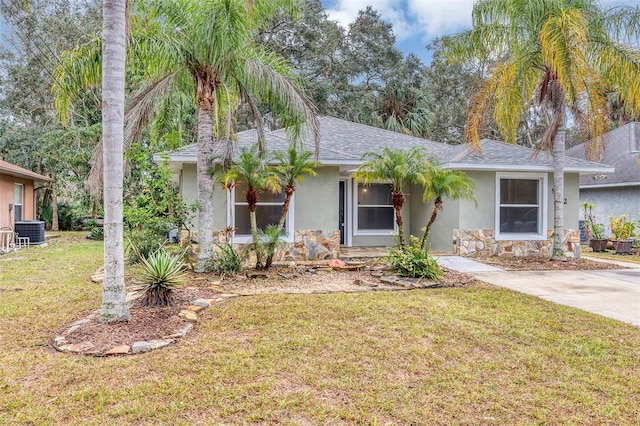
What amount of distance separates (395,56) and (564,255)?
19.2 metres

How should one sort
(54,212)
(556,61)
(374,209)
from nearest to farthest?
(556,61), (374,209), (54,212)

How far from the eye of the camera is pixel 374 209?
1290 centimetres

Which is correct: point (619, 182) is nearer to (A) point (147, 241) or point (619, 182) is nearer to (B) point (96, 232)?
(A) point (147, 241)

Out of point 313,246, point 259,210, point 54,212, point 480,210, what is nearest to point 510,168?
point 480,210

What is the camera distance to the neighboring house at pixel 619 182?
16.5m

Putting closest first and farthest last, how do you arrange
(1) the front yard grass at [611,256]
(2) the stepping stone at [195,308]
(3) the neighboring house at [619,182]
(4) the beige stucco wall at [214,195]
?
(2) the stepping stone at [195,308], (4) the beige stucco wall at [214,195], (1) the front yard grass at [611,256], (3) the neighboring house at [619,182]

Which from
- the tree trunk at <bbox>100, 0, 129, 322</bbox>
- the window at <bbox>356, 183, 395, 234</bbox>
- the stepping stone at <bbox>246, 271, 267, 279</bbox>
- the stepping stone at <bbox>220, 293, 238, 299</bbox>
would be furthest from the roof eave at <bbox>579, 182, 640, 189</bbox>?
the tree trunk at <bbox>100, 0, 129, 322</bbox>

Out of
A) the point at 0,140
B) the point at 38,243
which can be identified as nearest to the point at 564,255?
the point at 38,243

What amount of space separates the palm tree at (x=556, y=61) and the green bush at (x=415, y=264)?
4109mm

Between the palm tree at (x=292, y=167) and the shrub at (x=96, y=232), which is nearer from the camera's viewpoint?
the palm tree at (x=292, y=167)

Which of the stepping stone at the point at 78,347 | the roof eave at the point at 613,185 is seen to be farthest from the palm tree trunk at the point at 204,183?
the roof eave at the point at 613,185

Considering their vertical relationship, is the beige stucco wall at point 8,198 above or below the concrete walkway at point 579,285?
above

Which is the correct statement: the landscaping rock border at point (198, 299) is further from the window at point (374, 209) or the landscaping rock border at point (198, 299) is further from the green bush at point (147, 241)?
the window at point (374, 209)

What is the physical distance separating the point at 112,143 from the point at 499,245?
33.9 ft
